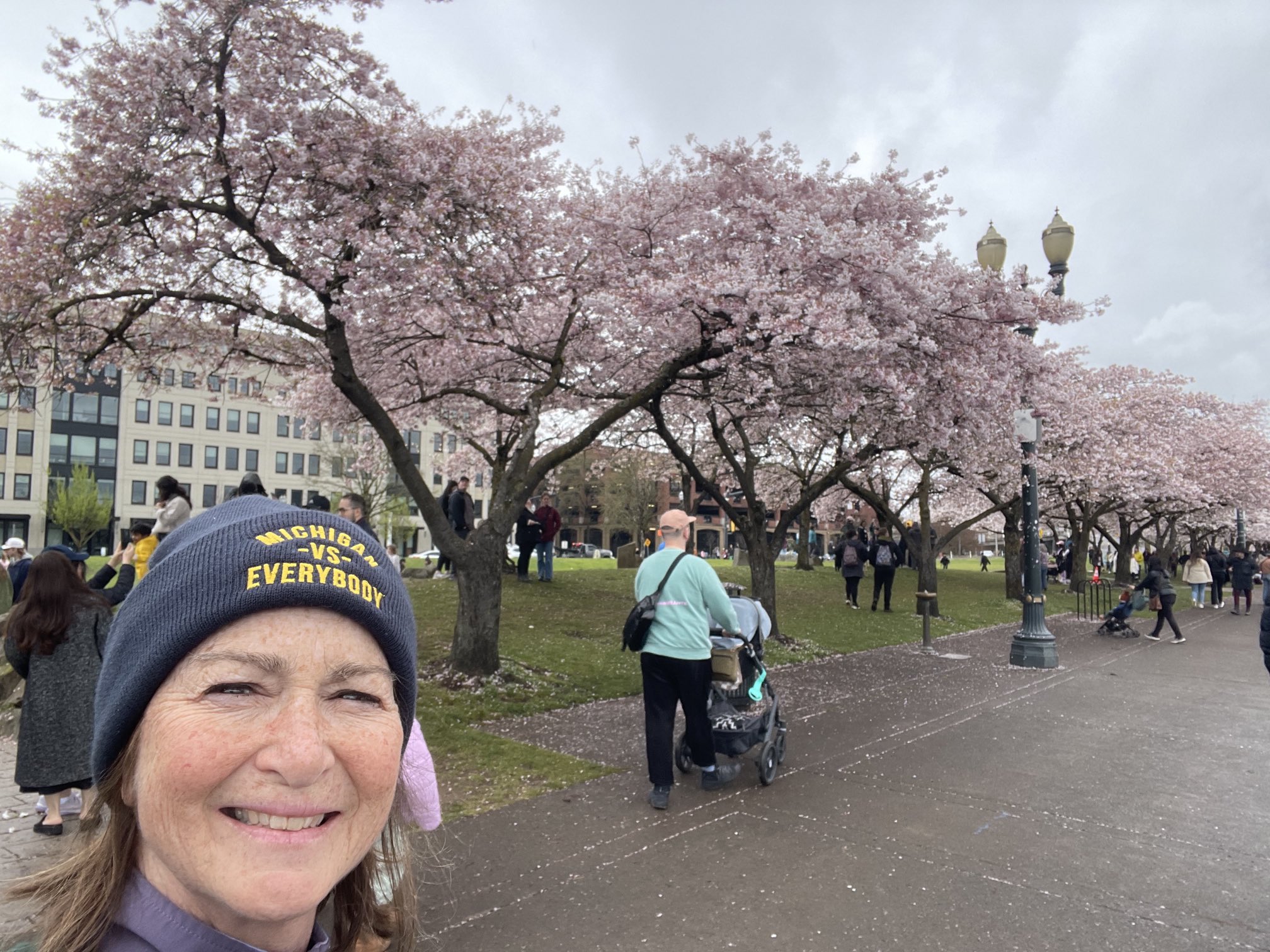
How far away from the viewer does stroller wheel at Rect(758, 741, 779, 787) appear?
675 centimetres

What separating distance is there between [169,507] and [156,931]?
723 centimetres

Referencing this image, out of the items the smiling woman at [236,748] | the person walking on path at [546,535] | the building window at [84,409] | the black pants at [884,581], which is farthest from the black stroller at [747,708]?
the building window at [84,409]

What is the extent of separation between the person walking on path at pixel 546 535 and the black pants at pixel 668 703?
12736mm

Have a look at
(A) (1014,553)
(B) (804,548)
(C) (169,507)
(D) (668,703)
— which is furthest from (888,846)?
(B) (804,548)

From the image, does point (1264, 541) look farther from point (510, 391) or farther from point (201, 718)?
point (201, 718)

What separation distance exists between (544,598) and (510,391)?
14.2 ft

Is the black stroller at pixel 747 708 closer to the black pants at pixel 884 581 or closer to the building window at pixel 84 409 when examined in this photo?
the black pants at pixel 884 581

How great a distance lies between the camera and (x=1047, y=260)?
531 inches

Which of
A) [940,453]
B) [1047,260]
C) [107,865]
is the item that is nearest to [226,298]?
[107,865]

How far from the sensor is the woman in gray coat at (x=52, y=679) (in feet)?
18.5

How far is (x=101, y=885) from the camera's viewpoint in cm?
115

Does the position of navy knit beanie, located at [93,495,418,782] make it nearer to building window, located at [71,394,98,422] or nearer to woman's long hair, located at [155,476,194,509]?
woman's long hair, located at [155,476,194,509]

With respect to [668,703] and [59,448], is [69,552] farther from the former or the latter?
[59,448]

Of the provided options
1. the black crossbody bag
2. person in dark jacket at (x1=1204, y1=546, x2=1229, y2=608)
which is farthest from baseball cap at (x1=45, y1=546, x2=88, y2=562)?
person in dark jacket at (x1=1204, y1=546, x2=1229, y2=608)
